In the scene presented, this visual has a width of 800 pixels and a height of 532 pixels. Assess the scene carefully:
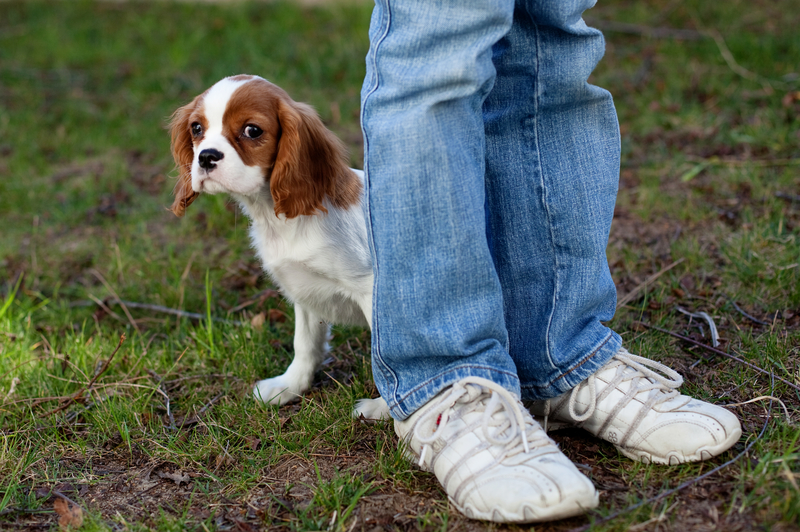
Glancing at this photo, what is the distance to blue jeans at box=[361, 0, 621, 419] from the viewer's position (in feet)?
5.37

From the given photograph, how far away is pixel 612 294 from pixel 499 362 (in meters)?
0.49

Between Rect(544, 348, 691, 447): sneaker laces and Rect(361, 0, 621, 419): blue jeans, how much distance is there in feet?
0.11

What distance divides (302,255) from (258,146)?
13.9 inches

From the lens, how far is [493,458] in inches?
66.3

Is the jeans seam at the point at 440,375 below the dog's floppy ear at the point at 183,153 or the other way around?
below

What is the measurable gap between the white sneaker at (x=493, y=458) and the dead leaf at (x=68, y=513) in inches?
33.6

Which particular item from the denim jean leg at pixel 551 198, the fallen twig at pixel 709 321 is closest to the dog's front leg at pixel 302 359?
the denim jean leg at pixel 551 198

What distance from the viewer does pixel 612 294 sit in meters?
2.07

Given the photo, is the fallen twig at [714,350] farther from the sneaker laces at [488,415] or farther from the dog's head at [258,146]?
the dog's head at [258,146]

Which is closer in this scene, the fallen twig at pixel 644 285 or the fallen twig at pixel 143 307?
the fallen twig at pixel 644 285

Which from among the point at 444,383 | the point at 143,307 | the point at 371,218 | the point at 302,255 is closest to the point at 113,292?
the point at 143,307

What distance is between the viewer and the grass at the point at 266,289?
1833mm

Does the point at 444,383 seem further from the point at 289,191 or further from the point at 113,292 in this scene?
the point at 113,292

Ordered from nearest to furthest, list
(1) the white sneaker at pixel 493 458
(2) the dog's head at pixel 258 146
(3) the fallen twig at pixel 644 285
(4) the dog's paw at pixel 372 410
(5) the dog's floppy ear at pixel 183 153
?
(1) the white sneaker at pixel 493 458
(2) the dog's head at pixel 258 146
(4) the dog's paw at pixel 372 410
(5) the dog's floppy ear at pixel 183 153
(3) the fallen twig at pixel 644 285
